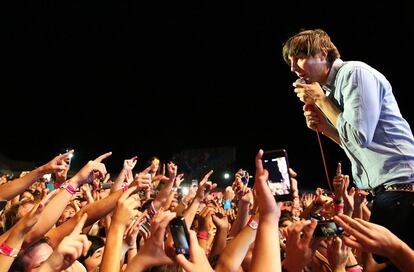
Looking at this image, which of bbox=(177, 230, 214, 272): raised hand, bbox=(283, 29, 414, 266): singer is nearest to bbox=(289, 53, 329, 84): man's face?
bbox=(283, 29, 414, 266): singer

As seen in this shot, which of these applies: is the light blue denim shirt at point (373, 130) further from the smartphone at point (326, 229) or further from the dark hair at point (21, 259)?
the dark hair at point (21, 259)

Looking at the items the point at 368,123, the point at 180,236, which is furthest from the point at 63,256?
the point at 368,123

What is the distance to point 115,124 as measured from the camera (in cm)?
2944

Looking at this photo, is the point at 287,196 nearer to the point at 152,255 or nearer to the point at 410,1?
the point at 152,255

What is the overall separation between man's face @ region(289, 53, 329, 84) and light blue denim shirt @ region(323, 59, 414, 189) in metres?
0.15

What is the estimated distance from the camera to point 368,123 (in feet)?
7.82

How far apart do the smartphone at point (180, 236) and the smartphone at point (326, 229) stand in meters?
0.63

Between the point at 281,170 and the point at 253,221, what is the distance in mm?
383

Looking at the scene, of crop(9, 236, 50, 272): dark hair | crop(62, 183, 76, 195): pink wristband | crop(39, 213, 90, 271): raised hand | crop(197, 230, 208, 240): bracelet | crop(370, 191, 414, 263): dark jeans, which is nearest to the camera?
crop(39, 213, 90, 271): raised hand

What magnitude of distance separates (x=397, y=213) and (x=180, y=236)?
49.9 inches

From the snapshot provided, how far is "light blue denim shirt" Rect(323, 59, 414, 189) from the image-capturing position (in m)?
2.39

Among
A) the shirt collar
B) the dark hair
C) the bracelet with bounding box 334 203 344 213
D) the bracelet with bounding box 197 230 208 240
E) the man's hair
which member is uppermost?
the man's hair

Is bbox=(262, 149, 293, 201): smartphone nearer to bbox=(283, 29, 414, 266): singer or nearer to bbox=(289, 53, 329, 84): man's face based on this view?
bbox=(283, 29, 414, 266): singer

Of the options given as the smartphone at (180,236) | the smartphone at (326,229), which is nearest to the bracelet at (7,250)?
the smartphone at (180,236)
